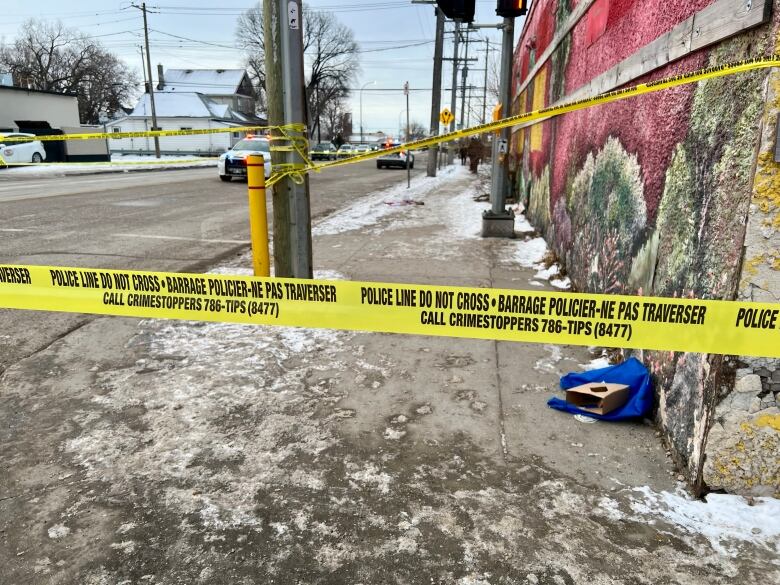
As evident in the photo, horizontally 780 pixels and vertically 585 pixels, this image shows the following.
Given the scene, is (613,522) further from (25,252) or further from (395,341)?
(25,252)

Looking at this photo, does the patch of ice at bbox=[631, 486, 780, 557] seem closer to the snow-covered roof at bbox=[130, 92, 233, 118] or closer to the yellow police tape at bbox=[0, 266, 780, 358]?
the yellow police tape at bbox=[0, 266, 780, 358]

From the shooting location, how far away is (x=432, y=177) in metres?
26.8

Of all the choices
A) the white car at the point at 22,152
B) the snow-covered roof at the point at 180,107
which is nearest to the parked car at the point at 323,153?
the white car at the point at 22,152

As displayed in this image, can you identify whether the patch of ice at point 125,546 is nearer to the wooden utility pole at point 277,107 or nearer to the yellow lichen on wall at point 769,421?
the yellow lichen on wall at point 769,421

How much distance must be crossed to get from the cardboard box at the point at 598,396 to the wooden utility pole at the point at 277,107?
273 centimetres

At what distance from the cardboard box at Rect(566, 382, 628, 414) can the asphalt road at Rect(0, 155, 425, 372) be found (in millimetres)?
3951

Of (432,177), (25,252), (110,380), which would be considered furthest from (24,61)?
(110,380)

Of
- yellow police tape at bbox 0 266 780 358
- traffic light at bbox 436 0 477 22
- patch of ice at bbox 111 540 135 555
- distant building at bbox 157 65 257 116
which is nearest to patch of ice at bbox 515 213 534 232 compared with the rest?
traffic light at bbox 436 0 477 22

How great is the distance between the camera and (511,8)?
730 cm

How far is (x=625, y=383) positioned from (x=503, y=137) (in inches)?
255

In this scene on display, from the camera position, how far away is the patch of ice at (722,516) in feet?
7.73

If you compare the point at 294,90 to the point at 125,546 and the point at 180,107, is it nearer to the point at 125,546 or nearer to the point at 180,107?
the point at 125,546

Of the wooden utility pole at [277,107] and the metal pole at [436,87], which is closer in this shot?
the wooden utility pole at [277,107]

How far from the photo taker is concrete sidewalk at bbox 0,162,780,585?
2240 millimetres
